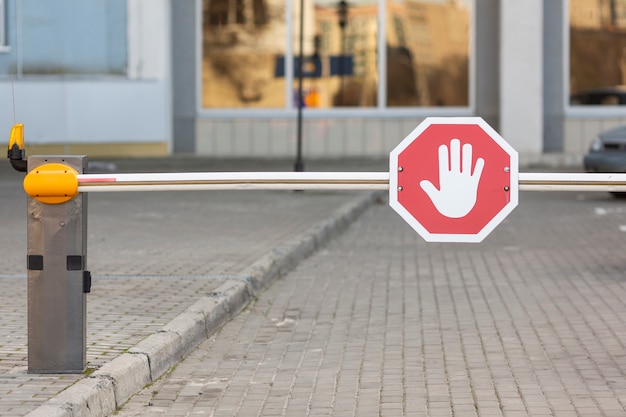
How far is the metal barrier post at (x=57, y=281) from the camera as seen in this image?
6.08 metres

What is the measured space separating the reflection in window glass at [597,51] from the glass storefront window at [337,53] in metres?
2.08

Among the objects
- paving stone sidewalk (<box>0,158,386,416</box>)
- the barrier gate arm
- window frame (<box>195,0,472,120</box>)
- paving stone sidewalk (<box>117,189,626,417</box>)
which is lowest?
paving stone sidewalk (<box>117,189,626,417</box>)

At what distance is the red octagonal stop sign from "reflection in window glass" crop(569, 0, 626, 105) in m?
19.6

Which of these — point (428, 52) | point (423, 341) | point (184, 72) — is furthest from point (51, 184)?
point (428, 52)

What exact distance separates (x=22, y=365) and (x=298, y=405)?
139 centimetres

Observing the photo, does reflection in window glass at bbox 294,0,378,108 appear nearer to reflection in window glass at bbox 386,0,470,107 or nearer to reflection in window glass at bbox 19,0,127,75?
reflection in window glass at bbox 386,0,470,107

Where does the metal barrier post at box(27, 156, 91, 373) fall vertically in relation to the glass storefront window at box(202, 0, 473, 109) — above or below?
below

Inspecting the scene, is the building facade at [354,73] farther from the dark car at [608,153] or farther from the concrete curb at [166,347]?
the concrete curb at [166,347]

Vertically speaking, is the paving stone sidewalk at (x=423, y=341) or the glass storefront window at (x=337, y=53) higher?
the glass storefront window at (x=337, y=53)

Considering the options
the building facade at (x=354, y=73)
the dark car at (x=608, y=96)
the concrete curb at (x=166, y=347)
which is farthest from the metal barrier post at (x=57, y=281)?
the dark car at (x=608, y=96)

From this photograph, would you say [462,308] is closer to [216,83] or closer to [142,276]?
[142,276]

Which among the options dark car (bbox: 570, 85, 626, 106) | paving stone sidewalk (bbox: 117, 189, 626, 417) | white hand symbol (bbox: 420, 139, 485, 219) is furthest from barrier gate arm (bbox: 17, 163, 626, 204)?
dark car (bbox: 570, 85, 626, 106)

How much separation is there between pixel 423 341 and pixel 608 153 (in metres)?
11.1

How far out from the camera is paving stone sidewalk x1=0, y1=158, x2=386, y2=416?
6.72 m
